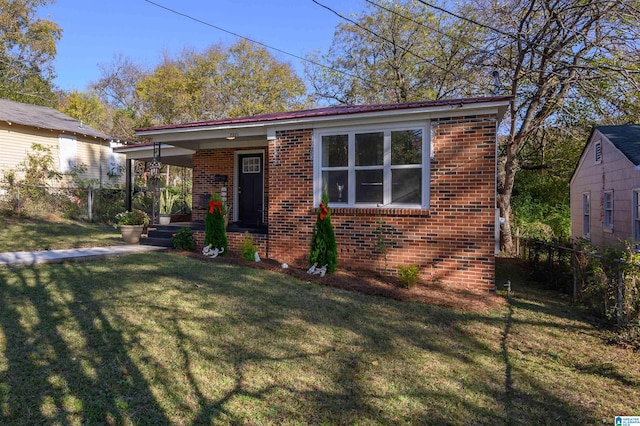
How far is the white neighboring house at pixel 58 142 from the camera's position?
16.2 m

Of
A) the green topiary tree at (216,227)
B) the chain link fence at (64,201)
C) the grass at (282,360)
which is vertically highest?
the chain link fence at (64,201)

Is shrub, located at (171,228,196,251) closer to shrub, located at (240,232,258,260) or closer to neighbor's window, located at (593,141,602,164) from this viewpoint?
shrub, located at (240,232,258,260)

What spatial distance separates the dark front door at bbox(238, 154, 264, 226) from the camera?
11391mm

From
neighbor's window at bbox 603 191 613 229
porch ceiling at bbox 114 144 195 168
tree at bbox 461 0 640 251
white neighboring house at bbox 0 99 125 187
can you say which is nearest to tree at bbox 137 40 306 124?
white neighboring house at bbox 0 99 125 187

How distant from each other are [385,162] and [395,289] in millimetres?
2492

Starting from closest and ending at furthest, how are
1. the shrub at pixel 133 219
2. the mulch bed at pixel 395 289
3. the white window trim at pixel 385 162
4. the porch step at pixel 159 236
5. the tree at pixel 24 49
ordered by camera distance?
the mulch bed at pixel 395 289 → the white window trim at pixel 385 162 → the porch step at pixel 159 236 → the shrub at pixel 133 219 → the tree at pixel 24 49

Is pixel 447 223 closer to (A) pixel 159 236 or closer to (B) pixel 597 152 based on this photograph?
(B) pixel 597 152

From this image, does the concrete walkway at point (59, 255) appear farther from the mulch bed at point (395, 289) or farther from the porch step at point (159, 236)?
the mulch bed at point (395, 289)

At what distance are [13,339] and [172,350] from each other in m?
1.52

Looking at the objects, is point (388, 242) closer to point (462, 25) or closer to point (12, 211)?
point (462, 25)

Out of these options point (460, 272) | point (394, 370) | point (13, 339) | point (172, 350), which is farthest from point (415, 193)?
point (13, 339)

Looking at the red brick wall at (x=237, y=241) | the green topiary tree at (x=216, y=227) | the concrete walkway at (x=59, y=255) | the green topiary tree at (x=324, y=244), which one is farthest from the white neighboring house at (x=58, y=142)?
the green topiary tree at (x=324, y=244)

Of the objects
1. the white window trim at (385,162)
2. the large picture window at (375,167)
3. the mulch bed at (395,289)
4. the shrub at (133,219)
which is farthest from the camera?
the shrub at (133,219)

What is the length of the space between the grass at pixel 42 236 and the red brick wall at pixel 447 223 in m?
6.44
